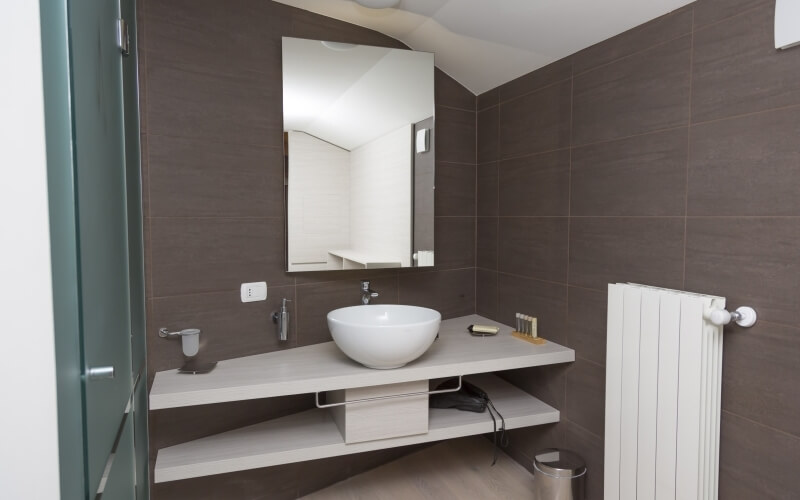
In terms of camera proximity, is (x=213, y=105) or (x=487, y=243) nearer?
(x=213, y=105)

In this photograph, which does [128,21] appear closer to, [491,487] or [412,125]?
[412,125]

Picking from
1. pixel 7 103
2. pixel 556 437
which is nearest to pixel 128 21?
pixel 7 103

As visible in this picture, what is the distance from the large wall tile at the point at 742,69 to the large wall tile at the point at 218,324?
1.85 m

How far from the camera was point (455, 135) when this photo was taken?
9.20 ft

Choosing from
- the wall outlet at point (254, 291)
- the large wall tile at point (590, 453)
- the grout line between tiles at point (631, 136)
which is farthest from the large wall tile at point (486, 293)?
the wall outlet at point (254, 291)

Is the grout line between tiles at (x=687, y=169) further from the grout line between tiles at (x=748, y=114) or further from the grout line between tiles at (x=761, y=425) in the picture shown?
the grout line between tiles at (x=761, y=425)

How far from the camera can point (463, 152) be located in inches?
112

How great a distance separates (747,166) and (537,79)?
1122mm

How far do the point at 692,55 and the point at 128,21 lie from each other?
6.47 feet

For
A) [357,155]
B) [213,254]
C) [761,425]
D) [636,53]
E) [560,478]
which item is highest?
[636,53]

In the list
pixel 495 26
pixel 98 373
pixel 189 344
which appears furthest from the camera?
pixel 495 26

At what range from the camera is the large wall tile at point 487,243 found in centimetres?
277

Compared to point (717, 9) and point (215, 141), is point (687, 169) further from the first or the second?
point (215, 141)

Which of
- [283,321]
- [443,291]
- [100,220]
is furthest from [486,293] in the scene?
[100,220]
